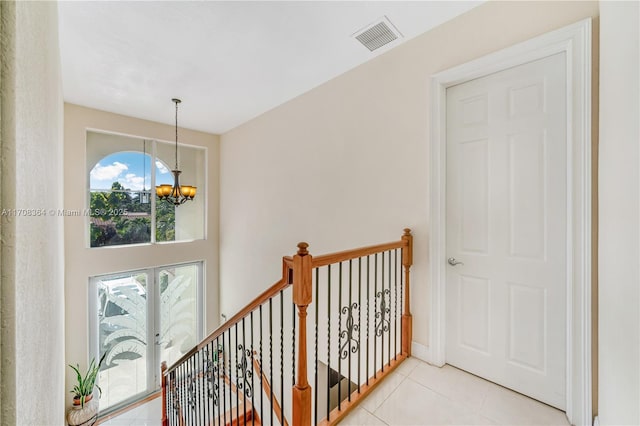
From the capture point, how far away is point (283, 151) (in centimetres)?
374

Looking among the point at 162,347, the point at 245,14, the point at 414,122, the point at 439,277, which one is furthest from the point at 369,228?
the point at 162,347

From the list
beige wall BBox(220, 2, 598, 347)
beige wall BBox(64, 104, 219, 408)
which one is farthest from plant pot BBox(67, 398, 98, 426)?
beige wall BBox(220, 2, 598, 347)

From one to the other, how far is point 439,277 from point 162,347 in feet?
16.5

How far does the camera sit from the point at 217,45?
247 cm

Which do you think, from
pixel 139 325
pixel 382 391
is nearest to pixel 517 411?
pixel 382 391

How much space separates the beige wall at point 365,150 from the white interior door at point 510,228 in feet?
0.74

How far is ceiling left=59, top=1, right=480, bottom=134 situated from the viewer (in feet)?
6.70

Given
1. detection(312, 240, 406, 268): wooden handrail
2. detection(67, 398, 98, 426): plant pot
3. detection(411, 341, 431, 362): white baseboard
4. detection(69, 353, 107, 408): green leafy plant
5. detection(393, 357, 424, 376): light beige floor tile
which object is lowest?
detection(67, 398, 98, 426): plant pot

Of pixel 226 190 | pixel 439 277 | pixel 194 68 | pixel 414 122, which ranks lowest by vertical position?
pixel 439 277

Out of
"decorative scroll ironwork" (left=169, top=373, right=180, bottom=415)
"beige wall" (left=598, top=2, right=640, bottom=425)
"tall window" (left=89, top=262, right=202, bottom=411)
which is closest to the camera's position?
"beige wall" (left=598, top=2, right=640, bottom=425)

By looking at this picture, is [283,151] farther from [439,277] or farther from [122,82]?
[439,277]

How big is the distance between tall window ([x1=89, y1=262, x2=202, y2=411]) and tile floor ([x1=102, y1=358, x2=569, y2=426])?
4393 mm

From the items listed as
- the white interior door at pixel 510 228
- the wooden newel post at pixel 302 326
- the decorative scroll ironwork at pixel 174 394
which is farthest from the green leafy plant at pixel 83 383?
the white interior door at pixel 510 228

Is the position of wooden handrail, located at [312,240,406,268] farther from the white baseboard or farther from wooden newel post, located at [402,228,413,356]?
the white baseboard
